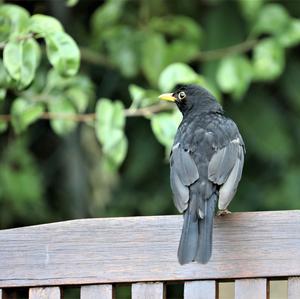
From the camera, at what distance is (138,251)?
387cm

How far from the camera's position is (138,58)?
7621 mm

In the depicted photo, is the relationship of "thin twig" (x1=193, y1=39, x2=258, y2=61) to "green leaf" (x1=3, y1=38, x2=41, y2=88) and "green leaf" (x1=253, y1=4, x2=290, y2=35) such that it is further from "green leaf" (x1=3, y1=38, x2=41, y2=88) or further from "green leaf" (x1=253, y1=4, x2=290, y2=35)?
"green leaf" (x1=3, y1=38, x2=41, y2=88)

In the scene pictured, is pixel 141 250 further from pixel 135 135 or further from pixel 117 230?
pixel 135 135

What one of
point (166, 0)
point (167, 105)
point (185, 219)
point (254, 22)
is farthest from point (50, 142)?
point (185, 219)

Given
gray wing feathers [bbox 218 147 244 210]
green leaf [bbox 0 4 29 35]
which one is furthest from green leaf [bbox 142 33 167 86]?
gray wing feathers [bbox 218 147 244 210]

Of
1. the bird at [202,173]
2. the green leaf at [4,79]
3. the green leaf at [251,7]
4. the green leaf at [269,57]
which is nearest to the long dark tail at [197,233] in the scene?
the bird at [202,173]

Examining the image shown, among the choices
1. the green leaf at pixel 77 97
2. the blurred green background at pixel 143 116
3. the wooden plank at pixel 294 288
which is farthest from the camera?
the blurred green background at pixel 143 116

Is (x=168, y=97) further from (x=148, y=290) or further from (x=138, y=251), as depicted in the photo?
(x=148, y=290)

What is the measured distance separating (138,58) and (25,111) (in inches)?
79.8

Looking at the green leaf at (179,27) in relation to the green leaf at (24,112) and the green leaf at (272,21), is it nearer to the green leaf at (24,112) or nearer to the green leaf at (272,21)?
the green leaf at (272,21)

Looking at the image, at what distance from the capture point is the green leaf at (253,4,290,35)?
21.9ft

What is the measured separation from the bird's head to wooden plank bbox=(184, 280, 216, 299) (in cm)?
196

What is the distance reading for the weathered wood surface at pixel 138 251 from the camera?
3.73 metres

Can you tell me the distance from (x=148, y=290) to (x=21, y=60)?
5.43 ft
